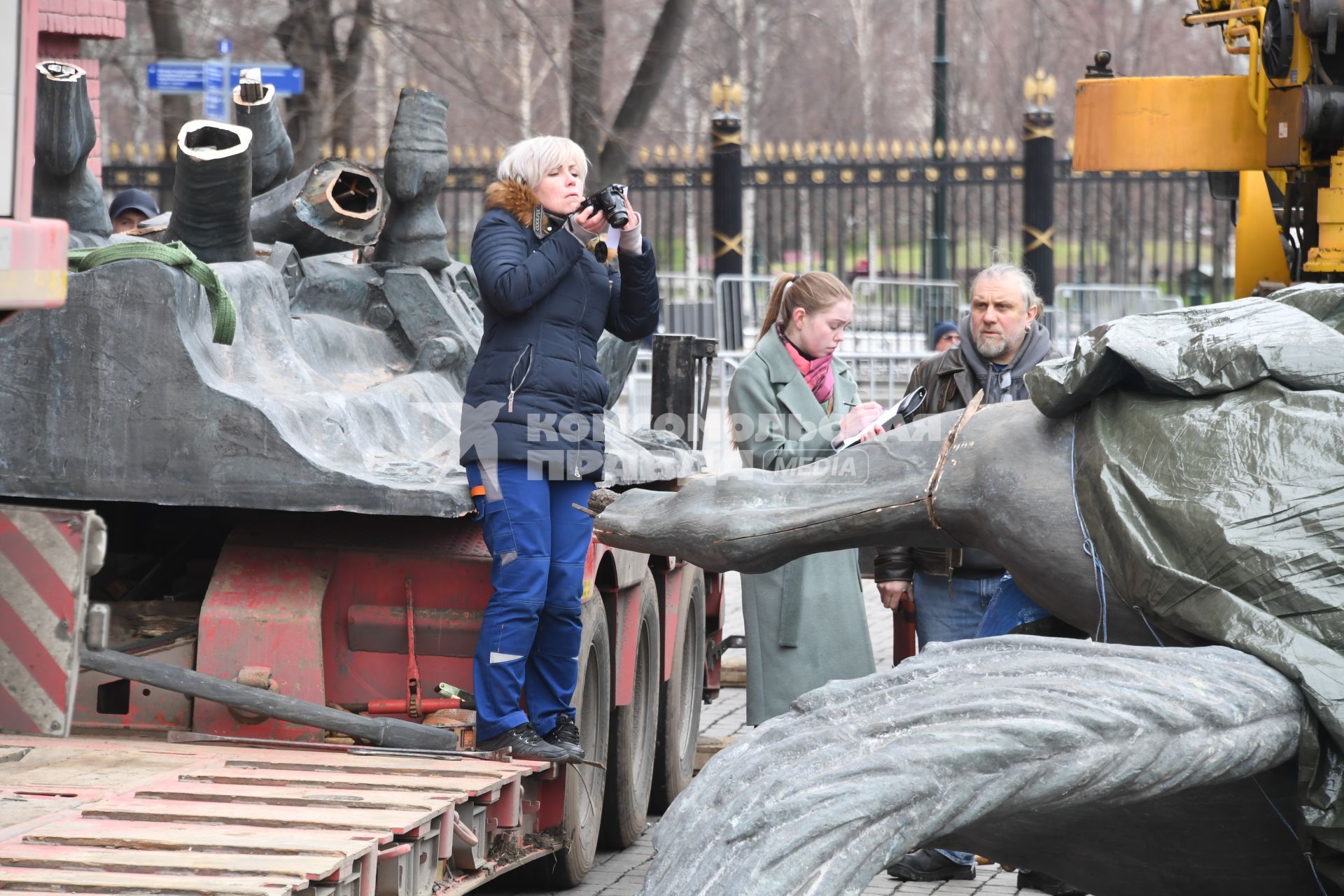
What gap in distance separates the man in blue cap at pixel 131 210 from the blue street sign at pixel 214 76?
360 cm

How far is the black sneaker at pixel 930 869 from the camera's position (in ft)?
19.9

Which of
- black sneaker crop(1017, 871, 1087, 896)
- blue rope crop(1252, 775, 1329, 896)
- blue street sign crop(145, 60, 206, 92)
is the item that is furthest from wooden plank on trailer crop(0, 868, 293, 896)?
blue street sign crop(145, 60, 206, 92)

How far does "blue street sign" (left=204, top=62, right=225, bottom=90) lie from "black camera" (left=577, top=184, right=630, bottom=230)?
8.61 m

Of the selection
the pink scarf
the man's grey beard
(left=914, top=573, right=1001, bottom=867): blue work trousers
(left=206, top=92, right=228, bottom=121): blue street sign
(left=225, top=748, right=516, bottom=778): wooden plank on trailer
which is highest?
(left=206, top=92, right=228, bottom=121): blue street sign

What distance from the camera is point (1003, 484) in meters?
2.90

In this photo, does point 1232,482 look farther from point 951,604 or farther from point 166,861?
point 951,604

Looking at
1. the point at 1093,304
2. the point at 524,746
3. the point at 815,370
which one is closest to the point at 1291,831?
the point at 524,746

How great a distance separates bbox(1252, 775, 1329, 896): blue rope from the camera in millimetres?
2645

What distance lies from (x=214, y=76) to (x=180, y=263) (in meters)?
9.02

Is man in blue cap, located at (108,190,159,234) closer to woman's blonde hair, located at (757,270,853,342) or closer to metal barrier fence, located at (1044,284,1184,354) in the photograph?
woman's blonde hair, located at (757,270,853,342)

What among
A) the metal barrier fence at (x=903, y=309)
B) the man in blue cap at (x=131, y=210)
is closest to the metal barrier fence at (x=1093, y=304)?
the metal barrier fence at (x=903, y=309)

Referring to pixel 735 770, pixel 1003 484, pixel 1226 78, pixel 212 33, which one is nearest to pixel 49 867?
pixel 735 770

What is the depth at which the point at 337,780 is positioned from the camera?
4195 millimetres

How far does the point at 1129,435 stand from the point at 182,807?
2.17 meters
